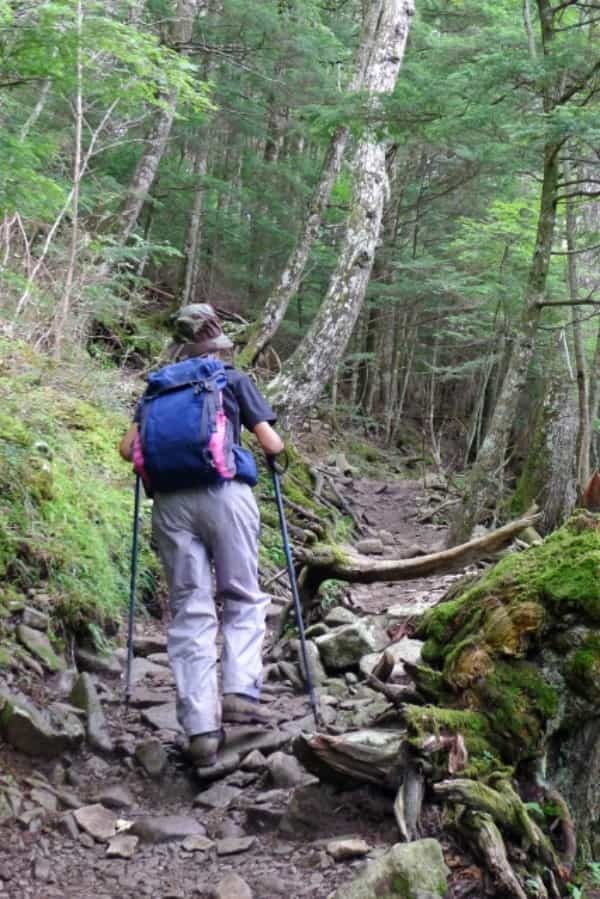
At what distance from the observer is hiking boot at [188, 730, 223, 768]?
387cm

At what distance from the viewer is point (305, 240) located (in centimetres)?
1245

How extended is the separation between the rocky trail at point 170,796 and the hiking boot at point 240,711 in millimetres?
92

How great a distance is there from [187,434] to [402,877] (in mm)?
2231

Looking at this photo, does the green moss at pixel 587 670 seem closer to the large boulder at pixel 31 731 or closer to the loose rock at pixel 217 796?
the loose rock at pixel 217 796

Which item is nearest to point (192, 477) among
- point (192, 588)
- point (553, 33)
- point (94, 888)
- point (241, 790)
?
point (192, 588)

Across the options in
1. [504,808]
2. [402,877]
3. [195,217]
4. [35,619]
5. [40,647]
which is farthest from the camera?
[195,217]

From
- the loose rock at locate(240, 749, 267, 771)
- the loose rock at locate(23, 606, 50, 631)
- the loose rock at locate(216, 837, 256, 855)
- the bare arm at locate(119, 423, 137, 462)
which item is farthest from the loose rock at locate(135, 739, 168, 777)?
the bare arm at locate(119, 423, 137, 462)

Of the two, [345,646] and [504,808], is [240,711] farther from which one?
[504,808]

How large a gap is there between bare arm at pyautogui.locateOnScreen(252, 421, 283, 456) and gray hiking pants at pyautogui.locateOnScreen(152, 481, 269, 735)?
10.0 inches

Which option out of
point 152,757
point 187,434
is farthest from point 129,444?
point 152,757

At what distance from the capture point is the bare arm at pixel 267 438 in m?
4.32

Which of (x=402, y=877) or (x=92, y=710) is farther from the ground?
(x=402, y=877)

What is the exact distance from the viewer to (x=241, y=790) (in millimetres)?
3771

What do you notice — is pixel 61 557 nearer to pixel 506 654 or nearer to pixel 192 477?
pixel 192 477
